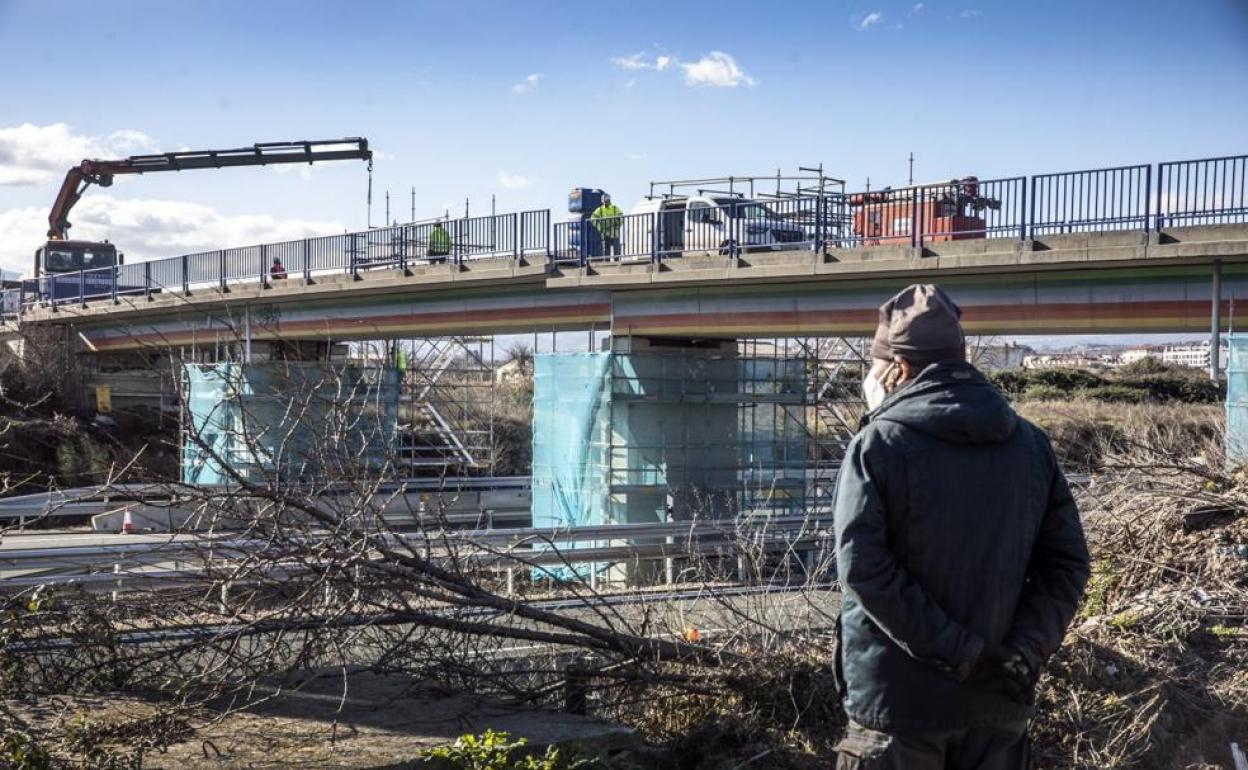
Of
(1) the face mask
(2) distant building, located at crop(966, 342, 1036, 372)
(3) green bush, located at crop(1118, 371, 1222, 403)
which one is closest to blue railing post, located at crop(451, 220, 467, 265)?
(2) distant building, located at crop(966, 342, 1036, 372)

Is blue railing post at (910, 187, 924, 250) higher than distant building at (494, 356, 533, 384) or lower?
higher

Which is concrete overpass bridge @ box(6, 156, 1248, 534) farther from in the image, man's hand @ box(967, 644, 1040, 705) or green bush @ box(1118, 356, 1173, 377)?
green bush @ box(1118, 356, 1173, 377)

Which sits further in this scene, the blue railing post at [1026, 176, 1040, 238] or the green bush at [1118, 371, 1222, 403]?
the green bush at [1118, 371, 1222, 403]

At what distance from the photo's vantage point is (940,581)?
11.0 ft

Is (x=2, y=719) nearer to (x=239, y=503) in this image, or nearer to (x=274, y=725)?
(x=274, y=725)

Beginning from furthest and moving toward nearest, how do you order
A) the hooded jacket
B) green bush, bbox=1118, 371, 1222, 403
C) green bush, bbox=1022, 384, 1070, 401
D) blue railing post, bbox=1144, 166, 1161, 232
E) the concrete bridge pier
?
1. green bush, bbox=1022, 384, 1070, 401
2. green bush, bbox=1118, 371, 1222, 403
3. the concrete bridge pier
4. blue railing post, bbox=1144, 166, 1161, 232
5. the hooded jacket

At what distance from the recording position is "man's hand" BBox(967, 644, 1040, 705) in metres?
3.34

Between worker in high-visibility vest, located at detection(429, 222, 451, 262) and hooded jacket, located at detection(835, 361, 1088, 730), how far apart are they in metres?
25.0

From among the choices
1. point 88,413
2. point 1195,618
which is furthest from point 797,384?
point 88,413

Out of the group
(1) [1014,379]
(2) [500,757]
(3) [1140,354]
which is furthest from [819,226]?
(3) [1140,354]

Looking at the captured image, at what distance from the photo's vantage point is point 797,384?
89.2ft

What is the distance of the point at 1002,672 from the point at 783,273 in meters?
18.0

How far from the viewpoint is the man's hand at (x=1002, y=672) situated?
3336mm

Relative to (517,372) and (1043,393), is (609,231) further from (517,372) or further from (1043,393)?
(517,372)
